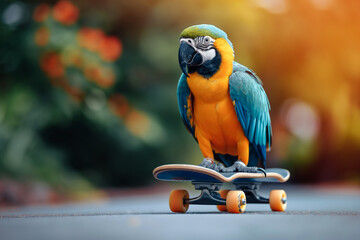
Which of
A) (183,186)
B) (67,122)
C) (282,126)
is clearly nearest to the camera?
(67,122)

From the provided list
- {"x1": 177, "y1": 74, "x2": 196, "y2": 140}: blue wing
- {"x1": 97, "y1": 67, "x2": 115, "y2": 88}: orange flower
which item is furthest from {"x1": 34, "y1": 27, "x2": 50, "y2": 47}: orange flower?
{"x1": 177, "y1": 74, "x2": 196, "y2": 140}: blue wing

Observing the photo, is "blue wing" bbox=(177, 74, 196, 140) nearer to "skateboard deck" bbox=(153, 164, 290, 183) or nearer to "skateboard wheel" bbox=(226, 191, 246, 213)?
"skateboard deck" bbox=(153, 164, 290, 183)

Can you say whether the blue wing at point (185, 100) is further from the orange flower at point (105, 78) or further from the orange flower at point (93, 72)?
the orange flower at point (105, 78)

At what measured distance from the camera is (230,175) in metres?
4.66

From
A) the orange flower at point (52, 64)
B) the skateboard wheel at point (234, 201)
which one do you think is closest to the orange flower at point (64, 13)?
the orange flower at point (52, 64)

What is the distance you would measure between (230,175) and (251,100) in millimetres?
674

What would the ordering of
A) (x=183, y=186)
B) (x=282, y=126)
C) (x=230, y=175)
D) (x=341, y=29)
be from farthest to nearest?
(x=282, y=126) → (x=341, y=29) → (x=183, y=186) → (x=230, y=175)

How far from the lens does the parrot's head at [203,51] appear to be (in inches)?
186

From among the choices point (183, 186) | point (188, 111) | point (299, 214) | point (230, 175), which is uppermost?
point (188, 111)

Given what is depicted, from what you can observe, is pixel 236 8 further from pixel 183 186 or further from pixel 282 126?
pixel 282 126

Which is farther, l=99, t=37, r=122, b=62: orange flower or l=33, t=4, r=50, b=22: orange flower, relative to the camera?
l=99, t=37, r=122, b=62: orange flower

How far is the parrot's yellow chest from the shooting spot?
482cm

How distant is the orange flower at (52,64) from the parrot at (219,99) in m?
3.78

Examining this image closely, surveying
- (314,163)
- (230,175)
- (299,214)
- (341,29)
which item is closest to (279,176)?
(299,214)
